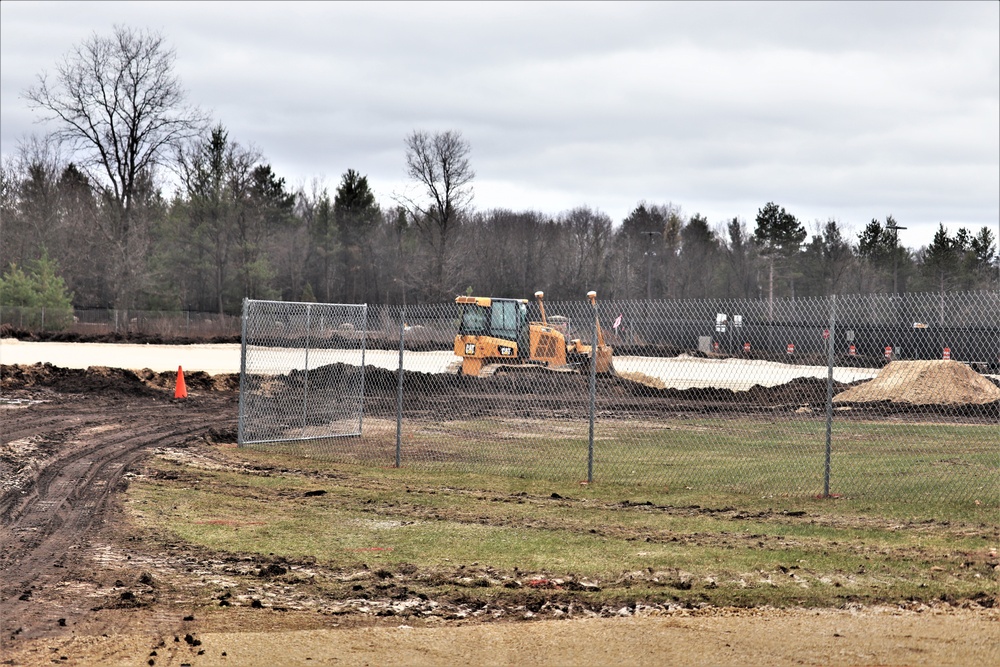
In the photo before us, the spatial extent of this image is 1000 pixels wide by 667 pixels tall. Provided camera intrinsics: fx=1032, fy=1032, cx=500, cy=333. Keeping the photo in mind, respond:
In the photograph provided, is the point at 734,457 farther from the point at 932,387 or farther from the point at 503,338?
the point at 503,338

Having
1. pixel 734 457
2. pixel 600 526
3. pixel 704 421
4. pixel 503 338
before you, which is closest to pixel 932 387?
pixel 704 421

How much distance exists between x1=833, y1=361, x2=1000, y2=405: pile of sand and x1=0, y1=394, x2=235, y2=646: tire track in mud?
1534cm

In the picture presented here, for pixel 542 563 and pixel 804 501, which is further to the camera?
pixel 804 501

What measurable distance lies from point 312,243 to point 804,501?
246 feet

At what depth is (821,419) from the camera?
21453mm

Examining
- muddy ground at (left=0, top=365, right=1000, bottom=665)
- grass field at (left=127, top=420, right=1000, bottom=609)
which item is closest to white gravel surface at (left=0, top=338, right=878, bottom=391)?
grass field at (left=127, top=420, right=1000, bottom=609)

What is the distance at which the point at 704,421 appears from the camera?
65.8 feet

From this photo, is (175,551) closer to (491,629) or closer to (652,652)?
(491,629)

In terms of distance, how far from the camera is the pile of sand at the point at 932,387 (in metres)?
24.3

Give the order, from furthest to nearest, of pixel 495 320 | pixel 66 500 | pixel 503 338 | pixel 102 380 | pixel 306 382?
pixel 495 320
pixel 503 338
pixel 102 380
pixel 306 382
pixel 66 500

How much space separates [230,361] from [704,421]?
24.9 meters

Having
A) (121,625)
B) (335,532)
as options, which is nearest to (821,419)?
(335,532)

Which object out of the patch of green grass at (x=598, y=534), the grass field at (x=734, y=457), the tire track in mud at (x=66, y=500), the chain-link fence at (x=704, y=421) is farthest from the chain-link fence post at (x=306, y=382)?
the patch of green grass at (x=598, y=534)

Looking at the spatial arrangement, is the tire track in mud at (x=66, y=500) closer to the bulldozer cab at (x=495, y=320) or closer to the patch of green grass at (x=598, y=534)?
the patch of green grass at (x=598, y=534)
